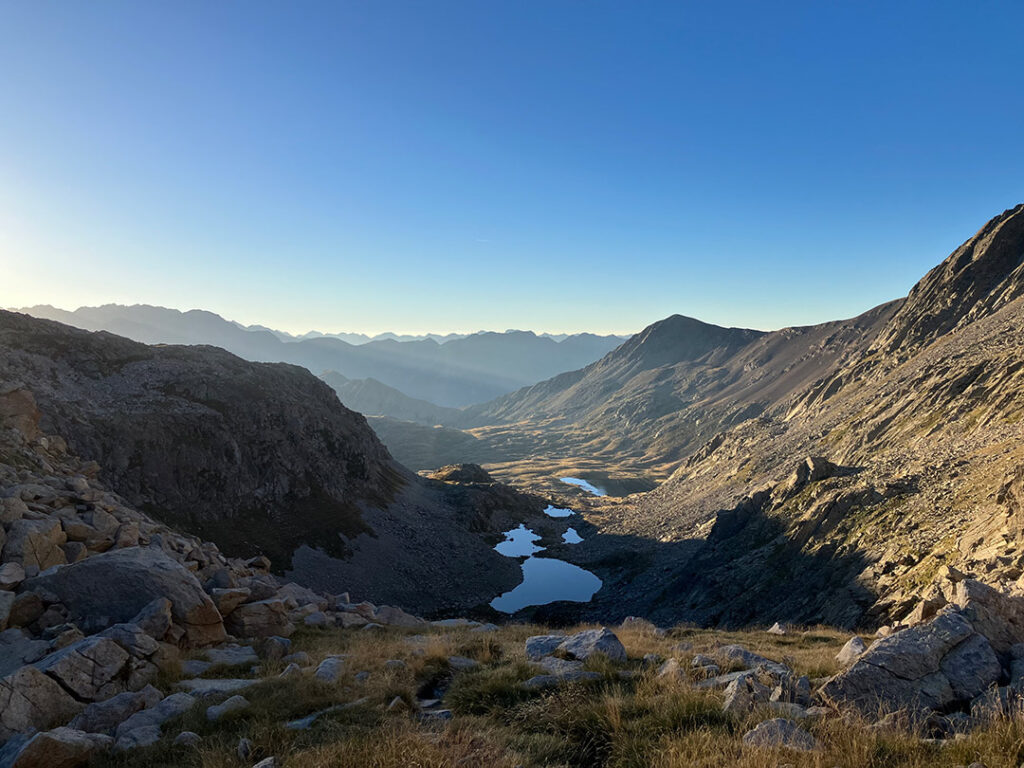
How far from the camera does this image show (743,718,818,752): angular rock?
6.60m

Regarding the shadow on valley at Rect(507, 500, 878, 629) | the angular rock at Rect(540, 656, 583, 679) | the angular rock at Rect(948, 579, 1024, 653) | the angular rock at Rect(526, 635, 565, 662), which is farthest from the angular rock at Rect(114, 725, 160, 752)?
the shadow on valley at Rect(507, 500, 878, 629)

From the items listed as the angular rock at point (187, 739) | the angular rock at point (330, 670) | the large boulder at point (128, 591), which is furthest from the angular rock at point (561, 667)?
the large boulder at point (128, 591)

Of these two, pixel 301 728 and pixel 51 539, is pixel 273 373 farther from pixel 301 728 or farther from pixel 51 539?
pixel 301 728

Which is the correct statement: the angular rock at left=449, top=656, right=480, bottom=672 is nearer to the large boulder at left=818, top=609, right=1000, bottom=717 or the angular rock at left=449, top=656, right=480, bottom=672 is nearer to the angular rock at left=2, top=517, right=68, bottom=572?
the large boulder at left=818, top=609, right=1000, bottom=717

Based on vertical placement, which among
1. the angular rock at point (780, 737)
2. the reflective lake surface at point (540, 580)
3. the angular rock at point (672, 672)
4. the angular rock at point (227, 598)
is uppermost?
the angular rock at point (780, 737)

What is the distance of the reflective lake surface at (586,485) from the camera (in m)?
163

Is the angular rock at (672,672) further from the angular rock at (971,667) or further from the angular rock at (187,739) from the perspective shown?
the angular rock at (187,739)

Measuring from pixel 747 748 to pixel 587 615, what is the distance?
183ft

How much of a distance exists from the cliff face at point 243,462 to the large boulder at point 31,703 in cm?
4828

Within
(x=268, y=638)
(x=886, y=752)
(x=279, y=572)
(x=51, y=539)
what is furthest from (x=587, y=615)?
(x=886, y=752)

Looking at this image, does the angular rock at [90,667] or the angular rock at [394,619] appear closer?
the angular rock at [90,667]

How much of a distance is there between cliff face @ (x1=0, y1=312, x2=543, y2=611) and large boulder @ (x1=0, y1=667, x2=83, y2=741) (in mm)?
48283

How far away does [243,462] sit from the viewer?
63.6m

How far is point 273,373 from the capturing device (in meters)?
79.8
